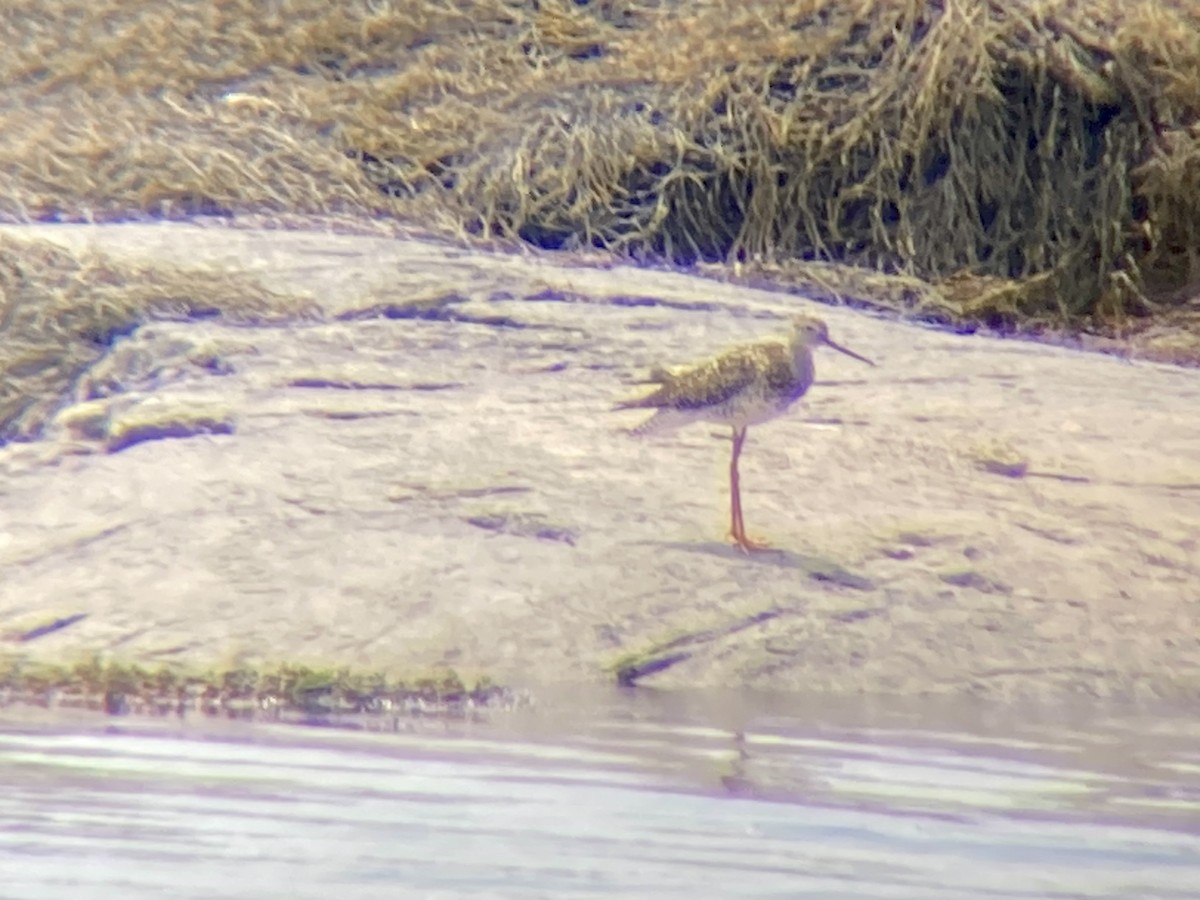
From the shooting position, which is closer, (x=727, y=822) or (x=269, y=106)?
(x=727, y=822)

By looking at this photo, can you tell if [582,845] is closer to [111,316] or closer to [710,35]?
[111,316]

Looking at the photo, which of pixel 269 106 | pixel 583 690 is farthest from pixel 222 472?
pixel 269 106

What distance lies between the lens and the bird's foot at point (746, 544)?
867 cm

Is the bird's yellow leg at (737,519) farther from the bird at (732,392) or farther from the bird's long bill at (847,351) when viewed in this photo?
the bird's long bill at (847,351)

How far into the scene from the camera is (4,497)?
916 centimetres

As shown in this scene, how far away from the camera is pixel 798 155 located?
552 inches

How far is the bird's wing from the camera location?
29.9 feet

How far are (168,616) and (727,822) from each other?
9.46 ft

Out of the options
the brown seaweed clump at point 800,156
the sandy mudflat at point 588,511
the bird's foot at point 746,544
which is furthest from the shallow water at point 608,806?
the brown seaweed clump at point 800,156

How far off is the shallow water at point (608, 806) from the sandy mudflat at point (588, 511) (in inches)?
27.1

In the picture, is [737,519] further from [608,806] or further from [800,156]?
[800,156]

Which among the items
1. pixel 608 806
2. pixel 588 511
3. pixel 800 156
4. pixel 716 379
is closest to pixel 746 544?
pixel 588 511

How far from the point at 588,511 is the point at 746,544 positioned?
60 cm

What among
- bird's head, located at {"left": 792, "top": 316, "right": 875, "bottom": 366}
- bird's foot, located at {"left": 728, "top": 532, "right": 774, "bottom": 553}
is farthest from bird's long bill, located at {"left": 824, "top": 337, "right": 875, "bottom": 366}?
bird's foot, located at {"left": 728, "top": 532, "right": 774, "bottom": 553}
